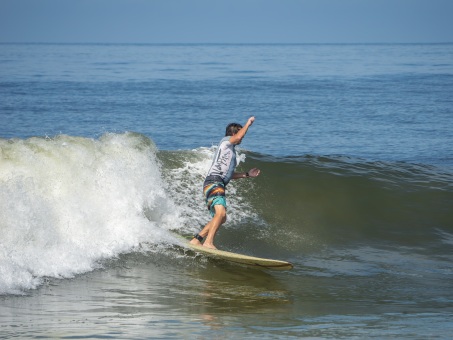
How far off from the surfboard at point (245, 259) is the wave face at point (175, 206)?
2.88 ft

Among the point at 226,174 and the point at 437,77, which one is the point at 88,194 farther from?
the point at 437,77

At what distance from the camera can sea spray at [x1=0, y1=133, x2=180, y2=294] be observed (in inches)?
397

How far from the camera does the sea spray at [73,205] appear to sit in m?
10.1

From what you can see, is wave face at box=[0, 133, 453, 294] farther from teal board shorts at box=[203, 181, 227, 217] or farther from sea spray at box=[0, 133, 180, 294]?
teal board shorts at box=[203, 181, 227, 217]

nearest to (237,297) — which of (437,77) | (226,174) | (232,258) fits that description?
(232,258)

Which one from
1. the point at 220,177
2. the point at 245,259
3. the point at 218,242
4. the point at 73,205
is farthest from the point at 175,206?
the point at 245,259

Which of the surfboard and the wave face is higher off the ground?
the wave face

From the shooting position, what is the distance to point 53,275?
9641mm

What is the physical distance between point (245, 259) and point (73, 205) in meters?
2.74

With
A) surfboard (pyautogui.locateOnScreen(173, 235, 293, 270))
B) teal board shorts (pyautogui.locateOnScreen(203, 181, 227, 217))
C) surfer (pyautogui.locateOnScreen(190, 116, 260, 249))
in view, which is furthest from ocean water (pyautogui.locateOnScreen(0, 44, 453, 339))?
teal board shorts (pyautogui.locateOnScreen(203, 181, 227, 217))

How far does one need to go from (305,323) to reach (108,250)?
154 inches

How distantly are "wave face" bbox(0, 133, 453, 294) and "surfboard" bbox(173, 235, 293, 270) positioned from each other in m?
0.88

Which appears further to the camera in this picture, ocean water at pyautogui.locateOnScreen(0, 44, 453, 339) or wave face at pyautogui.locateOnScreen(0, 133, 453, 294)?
wave face at pyautogui.locateOnScreen(0, 133, 453, 294)

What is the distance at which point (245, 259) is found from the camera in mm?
10438
